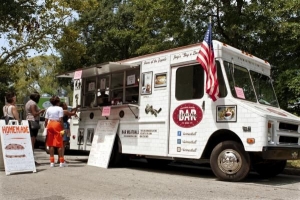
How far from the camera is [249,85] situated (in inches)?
334

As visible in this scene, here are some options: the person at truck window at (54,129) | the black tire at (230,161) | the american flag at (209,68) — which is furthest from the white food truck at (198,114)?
the person at truck window at (54,129)

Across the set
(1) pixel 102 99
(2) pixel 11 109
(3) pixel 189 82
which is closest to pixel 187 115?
(3) pixel 189 82

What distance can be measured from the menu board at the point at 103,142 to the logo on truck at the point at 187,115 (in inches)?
81.5

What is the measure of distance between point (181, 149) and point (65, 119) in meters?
4.27

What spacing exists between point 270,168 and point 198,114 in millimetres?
2348

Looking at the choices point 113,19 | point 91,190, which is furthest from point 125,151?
point 113,19

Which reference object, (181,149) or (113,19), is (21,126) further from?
(113,19)

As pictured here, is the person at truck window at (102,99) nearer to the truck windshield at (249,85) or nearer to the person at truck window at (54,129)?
the person at truck window at (54,129)

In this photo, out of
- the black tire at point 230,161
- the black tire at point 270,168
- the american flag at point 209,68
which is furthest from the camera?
the black tire at point 270,168

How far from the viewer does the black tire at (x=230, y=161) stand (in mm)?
7492

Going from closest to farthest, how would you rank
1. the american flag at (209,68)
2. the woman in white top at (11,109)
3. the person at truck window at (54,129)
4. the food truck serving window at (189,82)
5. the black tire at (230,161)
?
the black tire at (230,161)
the american flag at (209,68)
the food truck serving window at (189,82)
the woman in white top at (11,109)
the person at truck window at (54,129)

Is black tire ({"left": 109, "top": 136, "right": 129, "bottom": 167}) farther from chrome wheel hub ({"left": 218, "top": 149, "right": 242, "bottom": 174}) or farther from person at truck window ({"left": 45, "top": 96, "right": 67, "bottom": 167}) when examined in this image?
chrome wheel hub ({"left": 218, "top": 149, "right": 242, "bottom": 174})

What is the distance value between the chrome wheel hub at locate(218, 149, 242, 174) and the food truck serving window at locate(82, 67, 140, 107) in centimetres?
286

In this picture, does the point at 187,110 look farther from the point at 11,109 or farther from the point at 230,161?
the point at 11,109
